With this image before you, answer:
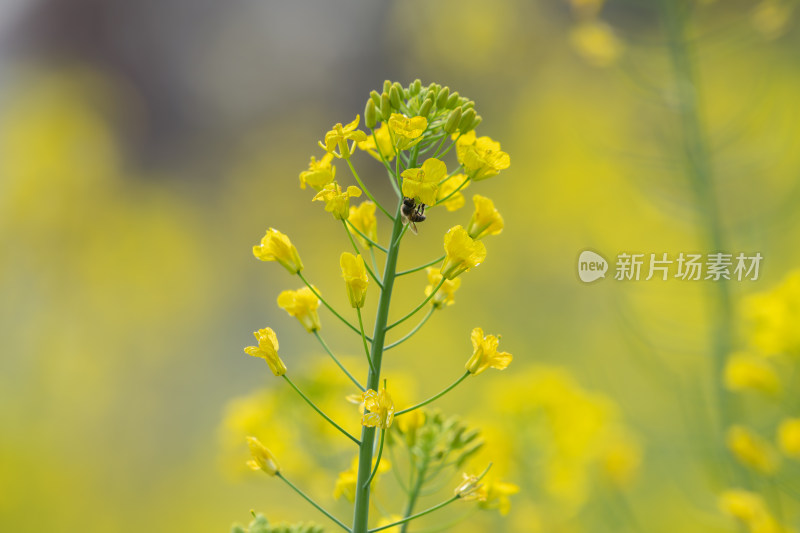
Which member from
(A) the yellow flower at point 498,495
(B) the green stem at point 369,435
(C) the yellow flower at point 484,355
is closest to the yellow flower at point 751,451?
(A) the yellow flower at point 498,495

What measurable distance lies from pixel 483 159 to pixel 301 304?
1.01ft

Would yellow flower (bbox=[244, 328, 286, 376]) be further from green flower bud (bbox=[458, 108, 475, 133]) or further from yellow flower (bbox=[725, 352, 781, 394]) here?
yellow flower (bbox=[725, 352, 781, 394])

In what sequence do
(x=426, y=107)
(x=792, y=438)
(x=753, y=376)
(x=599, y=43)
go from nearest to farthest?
(x=426, y=107) < (x=792, y=438) < (x=753, y=376) < (x=599, y=43)

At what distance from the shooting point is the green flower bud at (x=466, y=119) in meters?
0.81

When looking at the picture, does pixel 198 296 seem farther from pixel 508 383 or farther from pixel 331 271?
pixel 508 383

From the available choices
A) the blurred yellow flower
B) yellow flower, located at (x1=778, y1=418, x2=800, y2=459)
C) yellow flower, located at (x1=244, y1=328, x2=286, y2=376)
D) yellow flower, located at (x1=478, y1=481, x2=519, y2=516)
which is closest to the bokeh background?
the blurred yellow flower

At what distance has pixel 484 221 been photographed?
2.75 ft

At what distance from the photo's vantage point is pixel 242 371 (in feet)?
16.9

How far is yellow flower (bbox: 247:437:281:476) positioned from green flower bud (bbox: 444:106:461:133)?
47 centimetres

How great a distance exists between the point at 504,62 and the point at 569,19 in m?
0.91

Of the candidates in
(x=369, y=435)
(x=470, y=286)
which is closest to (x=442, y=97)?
(x=369, y=435)

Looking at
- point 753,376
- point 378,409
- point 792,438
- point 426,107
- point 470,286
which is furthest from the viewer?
point 470,286

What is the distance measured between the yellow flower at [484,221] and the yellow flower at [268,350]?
0.29m

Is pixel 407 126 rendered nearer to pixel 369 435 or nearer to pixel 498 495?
pixel 369 435
